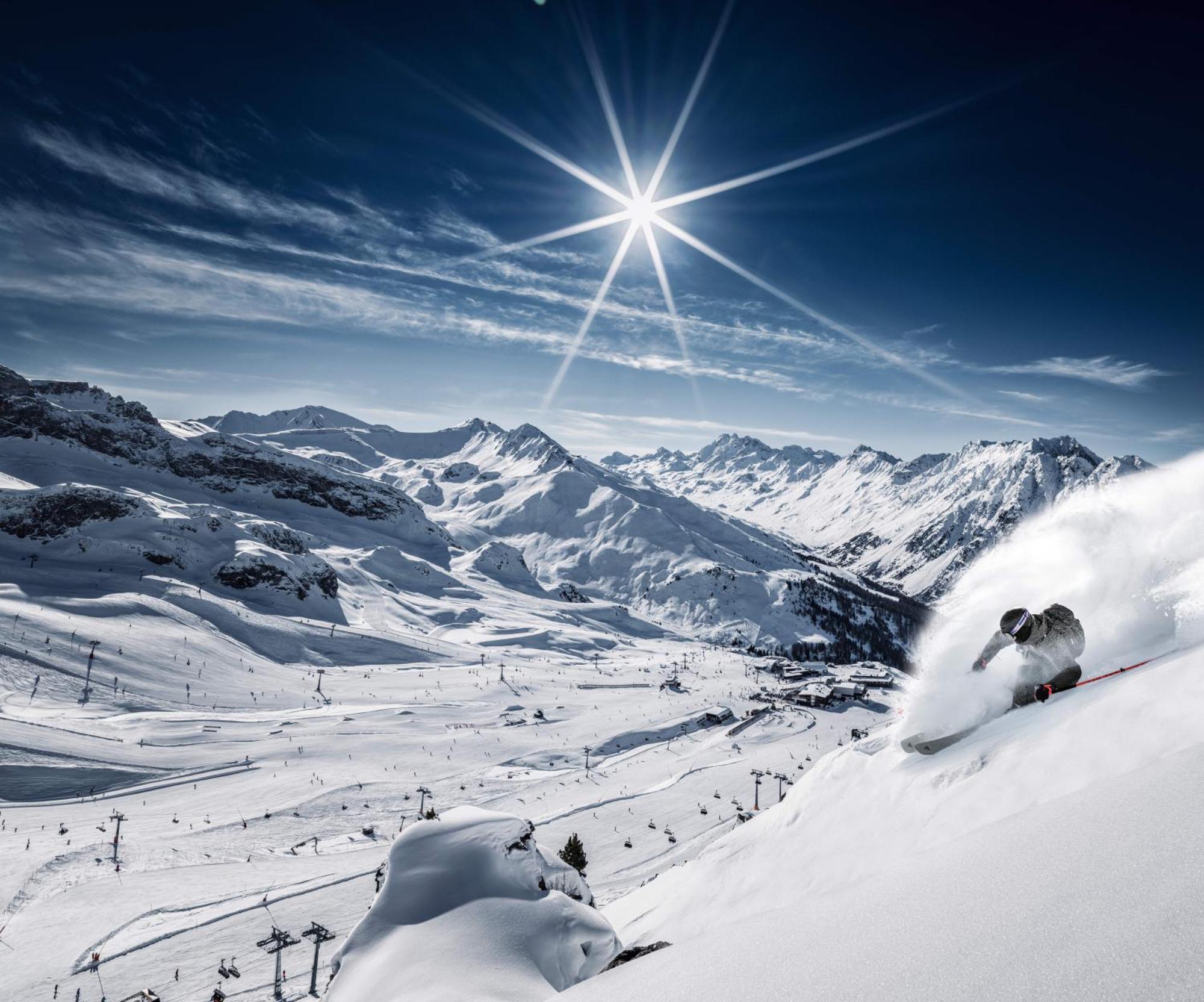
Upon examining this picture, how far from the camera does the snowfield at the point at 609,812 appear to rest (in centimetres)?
428

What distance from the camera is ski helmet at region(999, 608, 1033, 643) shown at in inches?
364

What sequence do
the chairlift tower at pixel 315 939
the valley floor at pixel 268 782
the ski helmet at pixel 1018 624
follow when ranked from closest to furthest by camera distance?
1. the ski helmet at pixel 1018 624
2. the chairlift tower at pixel 315 939
3. the valley floor at pixel 268 782

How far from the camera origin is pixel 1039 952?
11.2 ft

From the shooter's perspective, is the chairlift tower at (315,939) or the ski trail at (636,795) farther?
the ski trail at (636,795)

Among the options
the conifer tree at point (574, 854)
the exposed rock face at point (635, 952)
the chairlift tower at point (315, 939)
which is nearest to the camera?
the exposed rock face at point (635, 952)

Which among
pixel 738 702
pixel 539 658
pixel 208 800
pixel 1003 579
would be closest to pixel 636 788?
pixel 208 800

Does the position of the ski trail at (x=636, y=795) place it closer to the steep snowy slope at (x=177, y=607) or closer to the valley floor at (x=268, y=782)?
the valley floor at (x=268, y=782)

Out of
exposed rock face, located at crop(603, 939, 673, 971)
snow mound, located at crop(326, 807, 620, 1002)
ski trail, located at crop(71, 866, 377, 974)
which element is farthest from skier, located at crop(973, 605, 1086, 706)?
ski trail, located at crop(71, 866, 377, 974)

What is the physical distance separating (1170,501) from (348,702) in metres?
124

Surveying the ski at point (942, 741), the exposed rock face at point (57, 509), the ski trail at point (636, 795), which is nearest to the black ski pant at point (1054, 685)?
the ski at point (942, 741)

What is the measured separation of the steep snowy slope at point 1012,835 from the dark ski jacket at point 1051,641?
611 millimetres

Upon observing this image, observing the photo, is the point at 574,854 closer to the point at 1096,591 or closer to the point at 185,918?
the point at 185,918

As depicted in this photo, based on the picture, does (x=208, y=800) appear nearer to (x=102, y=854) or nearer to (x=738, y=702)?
(x=102, y=854)

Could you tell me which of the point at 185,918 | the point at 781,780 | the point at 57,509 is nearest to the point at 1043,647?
the point at 185,918
